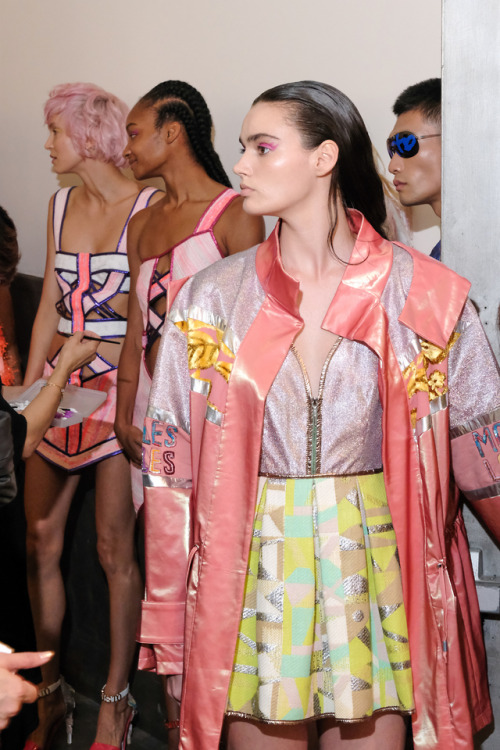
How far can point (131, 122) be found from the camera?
2.74 metres

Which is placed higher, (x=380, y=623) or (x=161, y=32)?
(x=161, y=32)

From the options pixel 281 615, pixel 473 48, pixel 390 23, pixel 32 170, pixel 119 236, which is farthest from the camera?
pixel 32 170

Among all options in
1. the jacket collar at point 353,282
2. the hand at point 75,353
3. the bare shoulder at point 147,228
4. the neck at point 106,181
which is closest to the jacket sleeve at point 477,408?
the jacket collar at point 353,282

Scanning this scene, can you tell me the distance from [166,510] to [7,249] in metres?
1.52

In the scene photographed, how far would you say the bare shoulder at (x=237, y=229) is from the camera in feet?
8.25

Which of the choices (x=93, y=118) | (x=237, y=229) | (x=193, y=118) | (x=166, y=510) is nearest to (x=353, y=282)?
(x=166, y=510)

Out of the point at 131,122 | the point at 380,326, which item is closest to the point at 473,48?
the point at 380,326

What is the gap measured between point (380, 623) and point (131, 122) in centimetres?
166

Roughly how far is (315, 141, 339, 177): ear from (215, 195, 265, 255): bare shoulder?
78 cm

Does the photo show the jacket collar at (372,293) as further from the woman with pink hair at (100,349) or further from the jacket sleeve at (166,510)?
the woman with pink hair at (100,349)

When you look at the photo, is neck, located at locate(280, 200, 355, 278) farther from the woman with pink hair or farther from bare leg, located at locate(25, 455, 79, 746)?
bare leg, located at locate(25, 455, 79, 746)

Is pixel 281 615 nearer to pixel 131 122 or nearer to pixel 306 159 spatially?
pixel 306 159

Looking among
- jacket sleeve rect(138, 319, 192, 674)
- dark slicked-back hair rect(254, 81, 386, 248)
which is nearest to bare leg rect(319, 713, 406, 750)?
jacket sleeve rect(138, 319, 192, 674)

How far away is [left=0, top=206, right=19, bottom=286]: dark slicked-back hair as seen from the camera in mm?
3010
